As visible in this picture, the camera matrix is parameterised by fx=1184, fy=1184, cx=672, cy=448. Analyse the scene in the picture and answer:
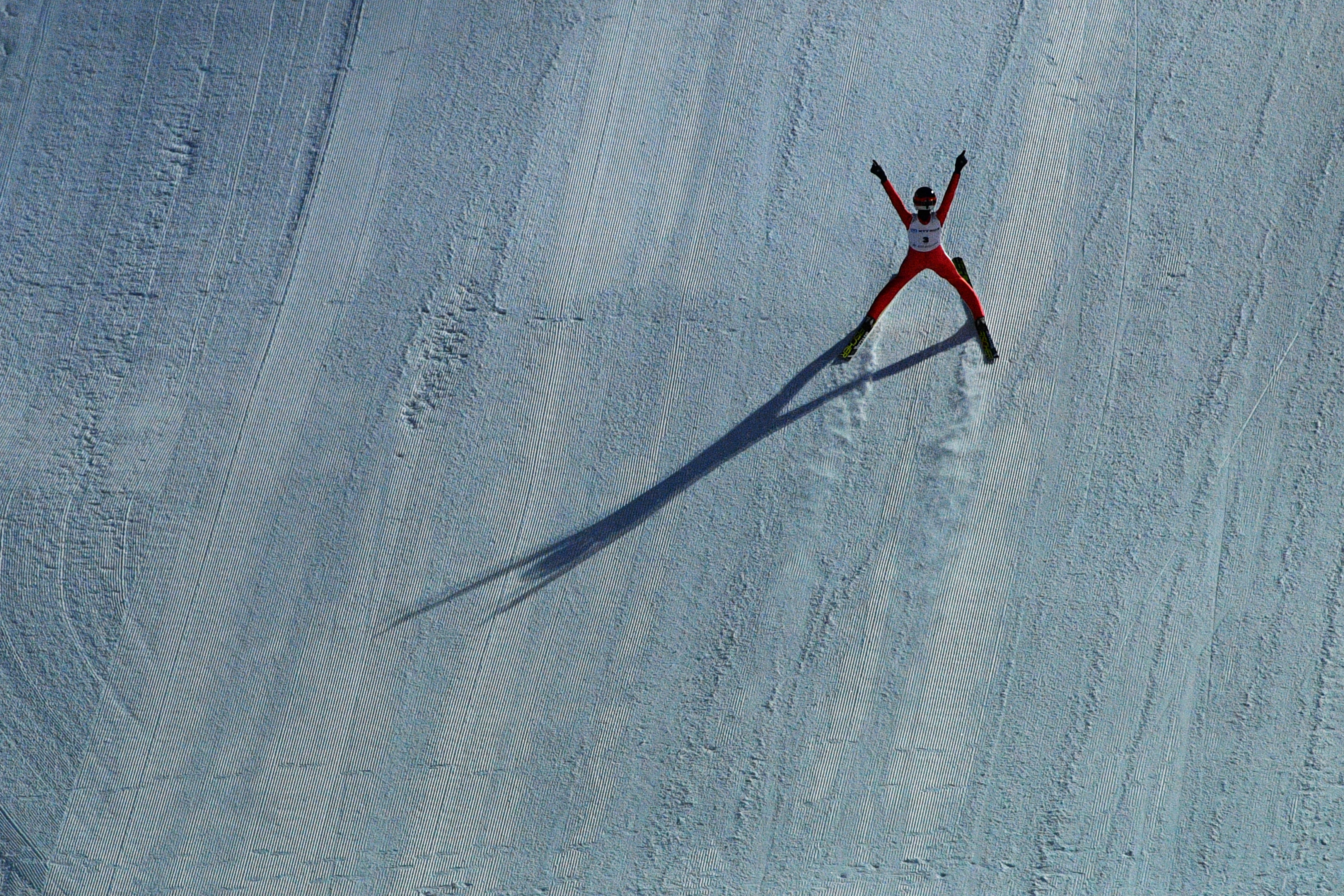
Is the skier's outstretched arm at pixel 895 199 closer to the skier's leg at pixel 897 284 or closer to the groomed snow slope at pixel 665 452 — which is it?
the skier's leg at pixel 897 284

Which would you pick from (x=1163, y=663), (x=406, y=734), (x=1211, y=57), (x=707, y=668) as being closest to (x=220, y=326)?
(x=406, y=734)

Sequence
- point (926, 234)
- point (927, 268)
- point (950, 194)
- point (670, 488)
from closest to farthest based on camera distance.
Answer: point (950, 194) → point (926, 234) → point (927, 268) → point (670, 488)

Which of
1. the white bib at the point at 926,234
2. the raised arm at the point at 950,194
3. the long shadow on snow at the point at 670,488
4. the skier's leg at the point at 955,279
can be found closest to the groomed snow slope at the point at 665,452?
the long shadow on snow at the point at 670,488

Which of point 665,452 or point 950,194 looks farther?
point 665,452

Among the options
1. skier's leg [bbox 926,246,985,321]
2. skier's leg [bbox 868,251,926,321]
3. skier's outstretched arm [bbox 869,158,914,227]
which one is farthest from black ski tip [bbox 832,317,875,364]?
skier's outstretched arm [bbox 869,158,914,227]

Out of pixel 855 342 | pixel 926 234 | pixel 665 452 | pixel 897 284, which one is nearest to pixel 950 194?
pixel 926 234

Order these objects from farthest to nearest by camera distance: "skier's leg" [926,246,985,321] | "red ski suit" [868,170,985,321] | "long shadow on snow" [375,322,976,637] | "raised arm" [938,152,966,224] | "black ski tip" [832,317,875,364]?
"black ski tip" [832,317,875,364]
"long shadow on snow" [375,322,976,637]
"skier's leg" [926,246,985,321]
"red ski suit" [868,170,985,321]
"raised arm" [938,152,966,224]

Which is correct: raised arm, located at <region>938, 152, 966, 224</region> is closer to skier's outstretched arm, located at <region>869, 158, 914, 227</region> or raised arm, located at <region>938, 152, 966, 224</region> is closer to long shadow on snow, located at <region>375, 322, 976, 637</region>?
skier's outstretched arm, located at <region>869, 158, 914, 227</region>

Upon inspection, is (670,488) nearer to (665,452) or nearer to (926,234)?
(665,452)
